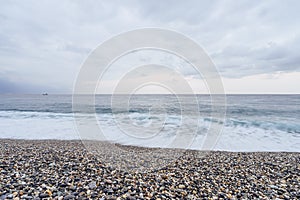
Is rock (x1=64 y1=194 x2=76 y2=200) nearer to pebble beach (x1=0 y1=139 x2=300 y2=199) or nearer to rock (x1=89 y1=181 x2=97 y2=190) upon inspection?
pebble beach (x1=0 y1=139 x2=300 y2=199)

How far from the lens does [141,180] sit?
3697 mm

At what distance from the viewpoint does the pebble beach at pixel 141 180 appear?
10.3 ft

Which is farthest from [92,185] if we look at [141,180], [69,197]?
[141,180]

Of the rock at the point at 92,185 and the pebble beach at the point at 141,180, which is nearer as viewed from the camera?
the pebble beach at the point at 141,180

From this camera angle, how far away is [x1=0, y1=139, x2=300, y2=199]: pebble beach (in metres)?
3.14

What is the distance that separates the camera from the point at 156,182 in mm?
3625

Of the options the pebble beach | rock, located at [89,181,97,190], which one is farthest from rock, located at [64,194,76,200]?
rock, located at [89,181,97,190]

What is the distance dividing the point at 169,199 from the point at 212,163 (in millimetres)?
2535

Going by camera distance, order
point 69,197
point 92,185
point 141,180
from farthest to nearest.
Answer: point 141,180
point 92,185
point 69,197

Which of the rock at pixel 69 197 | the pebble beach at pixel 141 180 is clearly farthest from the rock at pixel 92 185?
the rock at pixel 69 197

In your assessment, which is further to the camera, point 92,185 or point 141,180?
point 141,180

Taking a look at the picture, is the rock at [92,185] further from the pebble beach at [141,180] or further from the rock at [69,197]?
the rock at [69,197]

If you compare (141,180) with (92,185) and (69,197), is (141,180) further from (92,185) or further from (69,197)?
(69,197)

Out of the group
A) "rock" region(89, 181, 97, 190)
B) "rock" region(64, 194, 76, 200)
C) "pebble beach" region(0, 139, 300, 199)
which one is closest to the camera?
"rock" region(64, 194, 76, 200)
